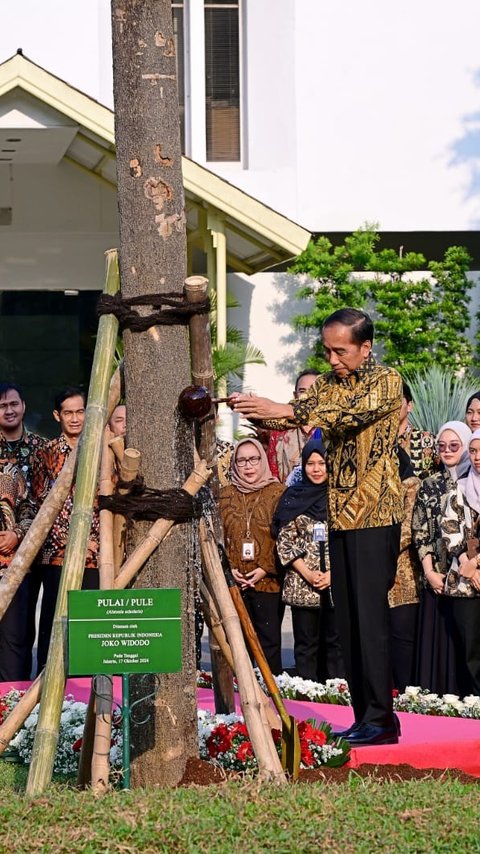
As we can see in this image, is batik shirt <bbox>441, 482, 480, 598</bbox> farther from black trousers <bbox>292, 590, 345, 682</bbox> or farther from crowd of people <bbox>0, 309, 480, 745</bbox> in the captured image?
black trousers <bbox>292, 590, 345, 682</bbox>

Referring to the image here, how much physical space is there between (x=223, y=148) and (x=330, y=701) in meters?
12.3

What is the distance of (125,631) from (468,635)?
4.03 meters

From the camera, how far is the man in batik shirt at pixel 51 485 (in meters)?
8.95

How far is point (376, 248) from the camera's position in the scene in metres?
19.1

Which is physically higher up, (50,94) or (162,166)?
(50,94)

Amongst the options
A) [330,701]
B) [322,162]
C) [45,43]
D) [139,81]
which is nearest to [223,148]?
[322,162]

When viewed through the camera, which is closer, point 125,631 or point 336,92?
point 125,631

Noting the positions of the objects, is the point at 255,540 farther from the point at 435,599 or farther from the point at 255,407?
the point at 255,407

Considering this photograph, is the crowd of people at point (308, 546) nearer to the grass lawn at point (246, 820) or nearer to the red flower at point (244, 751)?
the red flower at point (244, 751)

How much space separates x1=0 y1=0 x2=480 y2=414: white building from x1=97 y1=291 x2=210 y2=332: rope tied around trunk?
1301 cm

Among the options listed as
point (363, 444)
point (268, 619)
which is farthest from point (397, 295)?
point (363, 444)

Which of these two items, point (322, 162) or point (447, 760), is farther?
point (322, 162)

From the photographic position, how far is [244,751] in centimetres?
564

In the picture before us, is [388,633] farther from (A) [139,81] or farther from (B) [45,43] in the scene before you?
(B) [45,43]
